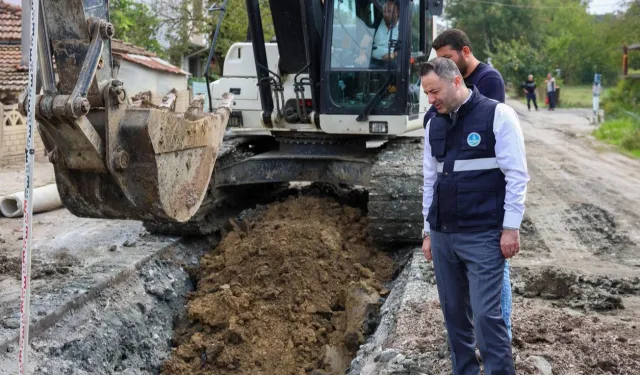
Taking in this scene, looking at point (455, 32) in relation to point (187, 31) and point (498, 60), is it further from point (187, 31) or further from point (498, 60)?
point (498, 60)

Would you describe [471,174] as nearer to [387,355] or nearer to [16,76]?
[387,355]

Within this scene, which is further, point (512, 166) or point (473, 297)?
point (473, 297)

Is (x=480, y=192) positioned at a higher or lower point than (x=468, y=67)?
lower

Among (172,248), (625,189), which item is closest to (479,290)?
(172,248)

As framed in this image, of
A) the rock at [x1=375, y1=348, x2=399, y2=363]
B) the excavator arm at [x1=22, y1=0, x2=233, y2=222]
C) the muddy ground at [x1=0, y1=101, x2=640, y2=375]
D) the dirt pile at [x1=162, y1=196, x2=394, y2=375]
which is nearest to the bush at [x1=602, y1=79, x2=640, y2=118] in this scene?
the muddy ground at [x1=0, y1=101, x2=640, y2=375]

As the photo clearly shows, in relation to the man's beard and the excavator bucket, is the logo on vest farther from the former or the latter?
the excavator bucket

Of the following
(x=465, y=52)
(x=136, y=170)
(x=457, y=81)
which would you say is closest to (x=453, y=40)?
(x=465, y=52)

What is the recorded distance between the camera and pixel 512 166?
380 centimetres

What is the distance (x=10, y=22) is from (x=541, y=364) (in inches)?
646

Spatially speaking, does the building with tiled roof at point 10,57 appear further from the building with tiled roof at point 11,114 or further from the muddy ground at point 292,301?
the muddy ground at point 292,301

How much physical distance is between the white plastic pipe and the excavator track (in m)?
4.73

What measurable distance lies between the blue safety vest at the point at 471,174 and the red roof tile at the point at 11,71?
40.0 ft

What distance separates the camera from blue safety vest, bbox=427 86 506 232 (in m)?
3.87

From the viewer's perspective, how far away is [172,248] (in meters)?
7.88
